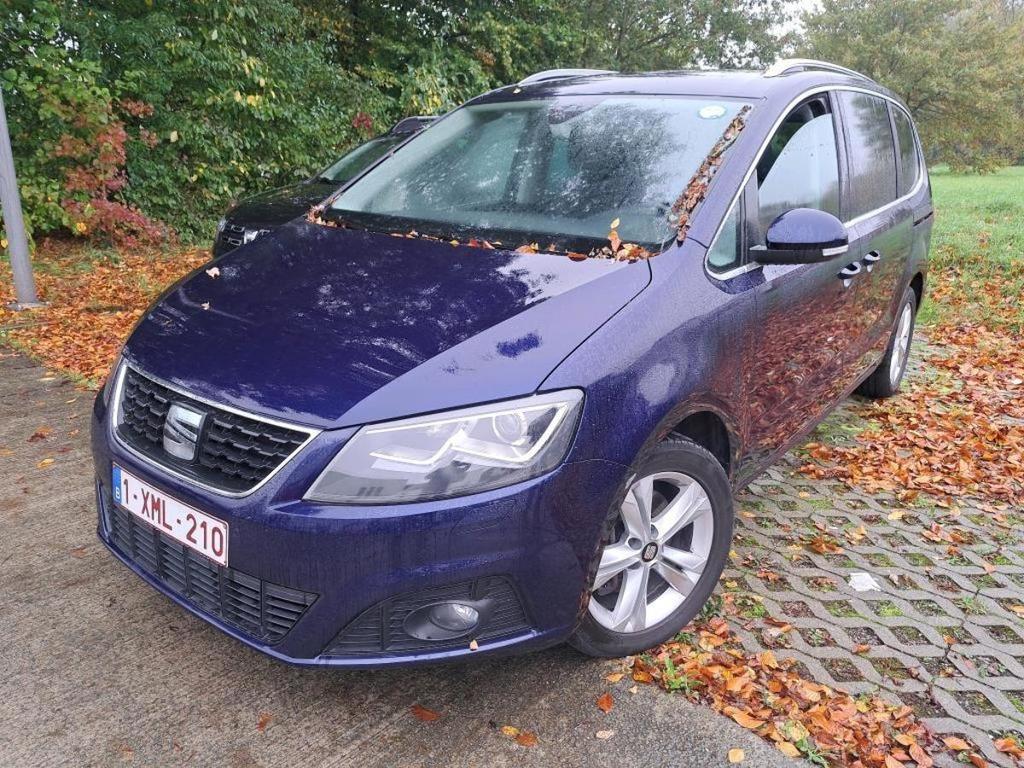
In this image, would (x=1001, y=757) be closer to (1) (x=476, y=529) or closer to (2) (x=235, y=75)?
(1) (x=476, y=529)

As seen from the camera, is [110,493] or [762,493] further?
[762,493]

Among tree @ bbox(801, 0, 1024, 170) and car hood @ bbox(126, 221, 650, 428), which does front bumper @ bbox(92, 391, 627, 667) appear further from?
tree @ bbox(801, 0, 1024, 170)

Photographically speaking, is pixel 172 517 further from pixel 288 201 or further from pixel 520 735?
pixel 288 201

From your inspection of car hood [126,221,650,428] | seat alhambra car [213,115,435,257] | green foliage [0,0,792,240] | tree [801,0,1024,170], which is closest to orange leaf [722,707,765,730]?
car hood [126,221,650,428]

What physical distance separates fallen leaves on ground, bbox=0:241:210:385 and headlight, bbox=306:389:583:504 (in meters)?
3.69

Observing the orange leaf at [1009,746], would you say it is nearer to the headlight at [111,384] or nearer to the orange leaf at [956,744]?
the orange leaf at [956,744]

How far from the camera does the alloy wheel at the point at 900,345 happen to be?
4844mm

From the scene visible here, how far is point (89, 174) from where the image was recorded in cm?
916

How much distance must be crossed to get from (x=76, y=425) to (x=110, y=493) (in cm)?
218

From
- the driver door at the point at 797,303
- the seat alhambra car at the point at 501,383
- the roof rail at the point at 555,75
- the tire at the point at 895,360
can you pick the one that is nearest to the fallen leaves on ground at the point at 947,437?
the tire at the point at 895,360

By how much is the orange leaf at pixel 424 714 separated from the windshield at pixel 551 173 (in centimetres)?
143

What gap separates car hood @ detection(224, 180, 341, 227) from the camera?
594 centimetres

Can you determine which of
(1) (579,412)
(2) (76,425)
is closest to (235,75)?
(2) (76,425)

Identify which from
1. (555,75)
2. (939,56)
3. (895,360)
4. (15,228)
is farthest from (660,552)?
(939,56)
